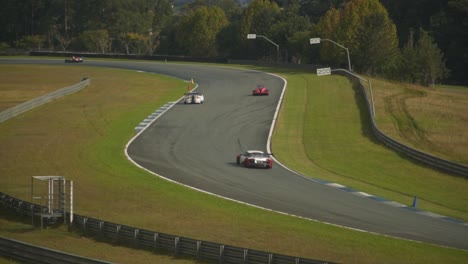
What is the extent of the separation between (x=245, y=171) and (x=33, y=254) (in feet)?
70.0

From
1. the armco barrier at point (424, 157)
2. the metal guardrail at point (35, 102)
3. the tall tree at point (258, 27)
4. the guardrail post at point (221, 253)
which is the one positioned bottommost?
the metal guardrail at point (35, 102)

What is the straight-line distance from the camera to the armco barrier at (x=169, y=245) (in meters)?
26.8

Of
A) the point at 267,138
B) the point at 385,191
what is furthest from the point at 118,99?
the point at 385,191

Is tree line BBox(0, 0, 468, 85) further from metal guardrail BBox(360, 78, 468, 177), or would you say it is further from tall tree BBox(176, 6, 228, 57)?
metal guardrail BBox(360, 78, 468, 177)

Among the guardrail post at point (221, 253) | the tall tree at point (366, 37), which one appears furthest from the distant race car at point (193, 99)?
the guardrail post at point (221, 253)

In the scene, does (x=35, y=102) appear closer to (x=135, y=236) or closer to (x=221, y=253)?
(x=135, y=236)

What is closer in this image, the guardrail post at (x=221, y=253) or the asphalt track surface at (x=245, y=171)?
the guardrail post at (x=221, y=253)

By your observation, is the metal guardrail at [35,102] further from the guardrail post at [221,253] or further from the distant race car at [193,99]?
the guardrail post at [221,253]

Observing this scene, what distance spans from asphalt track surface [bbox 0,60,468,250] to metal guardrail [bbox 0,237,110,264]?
1259cm

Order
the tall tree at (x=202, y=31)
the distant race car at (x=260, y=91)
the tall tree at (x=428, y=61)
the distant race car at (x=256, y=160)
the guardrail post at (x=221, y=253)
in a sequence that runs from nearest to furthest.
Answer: the guardrail post at (x=221, y=253) < the distant race car at (x=256, y=160) < the distant race car at (x=260, y=91) < the tall tree at (x=428, y=61) < the tall tree at (x=202, y=31)

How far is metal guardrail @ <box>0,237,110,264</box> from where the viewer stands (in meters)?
26.6

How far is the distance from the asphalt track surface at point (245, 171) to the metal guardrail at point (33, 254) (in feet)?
41.3

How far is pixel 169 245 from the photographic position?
98.4 ft

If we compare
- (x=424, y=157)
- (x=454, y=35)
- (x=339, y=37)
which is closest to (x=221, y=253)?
(x=424, y=157)
